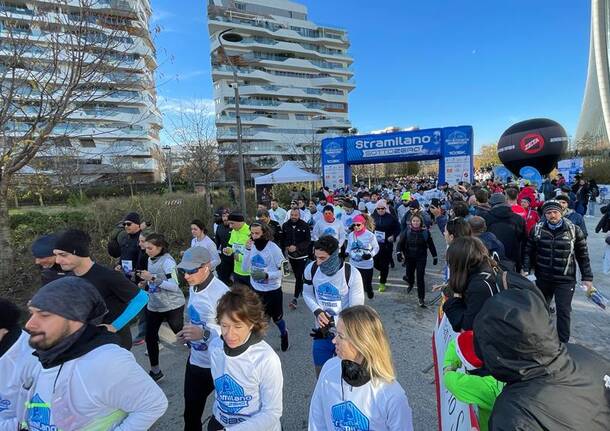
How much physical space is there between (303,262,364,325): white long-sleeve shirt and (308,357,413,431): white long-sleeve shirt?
1.34 m

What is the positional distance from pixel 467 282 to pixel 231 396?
1.93m

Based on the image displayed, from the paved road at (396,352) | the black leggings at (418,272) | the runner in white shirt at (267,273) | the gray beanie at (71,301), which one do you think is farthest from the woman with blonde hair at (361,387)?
the black leggings at (418,272)

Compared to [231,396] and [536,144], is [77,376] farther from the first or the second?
[536,144]

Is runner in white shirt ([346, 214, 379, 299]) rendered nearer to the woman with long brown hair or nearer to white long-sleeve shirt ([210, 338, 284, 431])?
the woman with long brown hair

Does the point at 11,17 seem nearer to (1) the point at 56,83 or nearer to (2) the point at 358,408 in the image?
(1) the point at 56,83

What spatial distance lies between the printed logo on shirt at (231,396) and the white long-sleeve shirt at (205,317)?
67cm

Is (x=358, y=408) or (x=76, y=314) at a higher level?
(x=76, y=314)

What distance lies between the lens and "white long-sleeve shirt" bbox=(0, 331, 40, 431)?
2.02 metres

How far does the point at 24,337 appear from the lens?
6.95ft

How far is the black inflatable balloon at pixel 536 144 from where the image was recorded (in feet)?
55.8

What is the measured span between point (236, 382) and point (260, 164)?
58621 millimetres

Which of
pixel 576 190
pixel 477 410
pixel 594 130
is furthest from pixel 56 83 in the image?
pixel 594 130

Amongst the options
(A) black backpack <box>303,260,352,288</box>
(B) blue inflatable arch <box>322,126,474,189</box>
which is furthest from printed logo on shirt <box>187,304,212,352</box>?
(B) blue inflatable arch <box>322,126,474,189</box>

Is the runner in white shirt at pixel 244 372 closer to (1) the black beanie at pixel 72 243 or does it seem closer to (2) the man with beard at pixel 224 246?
(1) the black beanie at pixel 72 243
